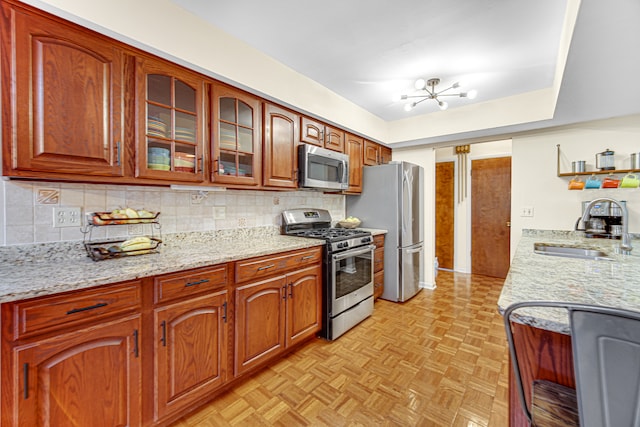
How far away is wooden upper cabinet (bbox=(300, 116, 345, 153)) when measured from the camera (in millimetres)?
2580

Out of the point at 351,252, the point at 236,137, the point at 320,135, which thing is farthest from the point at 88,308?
the point at 320,135

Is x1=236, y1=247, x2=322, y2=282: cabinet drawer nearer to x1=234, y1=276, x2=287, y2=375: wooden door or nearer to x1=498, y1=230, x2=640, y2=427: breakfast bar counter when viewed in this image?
x1=234, y1=276, x2=287, y2=375: wooden door

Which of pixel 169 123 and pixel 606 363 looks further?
pixel 169 123

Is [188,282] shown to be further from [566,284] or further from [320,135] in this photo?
[320,135]

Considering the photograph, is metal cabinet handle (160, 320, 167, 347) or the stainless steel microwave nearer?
metal cabinet handle (160, 320, 167, 347)

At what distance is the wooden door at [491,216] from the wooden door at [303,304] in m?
3.45

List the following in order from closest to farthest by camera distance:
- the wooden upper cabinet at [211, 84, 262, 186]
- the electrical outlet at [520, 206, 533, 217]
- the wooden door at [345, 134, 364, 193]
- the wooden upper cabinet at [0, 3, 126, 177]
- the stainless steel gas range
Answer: the wooden upper cabinet at [0, 3, 126, 177]
the wooden upper cabinet at [211, 84, 262, 186]
the stainless steel gas range
the electrical outlet at [520, 206, 533, 217]
the wooden door at [345, 134, 364, 193]

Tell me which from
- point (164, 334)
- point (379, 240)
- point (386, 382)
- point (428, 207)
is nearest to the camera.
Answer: point (164, 334)

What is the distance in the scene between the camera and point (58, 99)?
1272 mm

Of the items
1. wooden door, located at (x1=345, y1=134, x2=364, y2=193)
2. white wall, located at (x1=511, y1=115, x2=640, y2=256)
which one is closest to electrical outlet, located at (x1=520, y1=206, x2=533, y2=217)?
white wall, located at (x1=511, y1=115, x2=640, y2=256)

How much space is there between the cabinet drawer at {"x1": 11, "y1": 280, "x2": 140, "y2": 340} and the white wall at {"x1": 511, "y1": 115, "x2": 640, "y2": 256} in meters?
3.68

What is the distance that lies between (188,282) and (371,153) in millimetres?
2858

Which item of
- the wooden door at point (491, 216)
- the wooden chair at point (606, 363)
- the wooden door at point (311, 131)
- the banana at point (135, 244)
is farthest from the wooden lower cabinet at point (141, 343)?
the wooden door at point (491, 216)

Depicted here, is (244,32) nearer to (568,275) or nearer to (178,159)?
(178,159)
